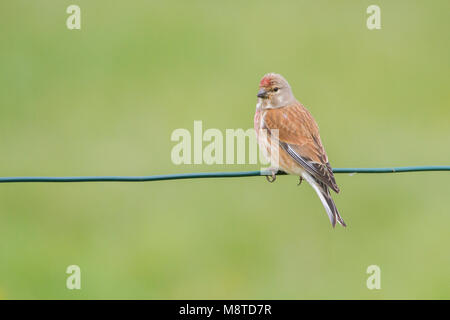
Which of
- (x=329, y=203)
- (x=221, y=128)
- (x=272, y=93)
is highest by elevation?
(x=272, y=93)

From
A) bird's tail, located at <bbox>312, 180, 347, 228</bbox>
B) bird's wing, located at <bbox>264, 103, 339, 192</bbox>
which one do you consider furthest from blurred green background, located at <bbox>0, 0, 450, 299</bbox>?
bird's wing, located at <bbox>264, 103, 339, 192</bbox>

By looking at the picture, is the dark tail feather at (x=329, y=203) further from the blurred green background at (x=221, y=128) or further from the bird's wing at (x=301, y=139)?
the blurred green background at (x=221, y=128)

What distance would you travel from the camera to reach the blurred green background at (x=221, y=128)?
9.33 meters

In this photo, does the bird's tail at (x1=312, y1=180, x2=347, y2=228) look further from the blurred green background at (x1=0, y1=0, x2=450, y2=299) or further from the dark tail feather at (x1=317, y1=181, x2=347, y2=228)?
the blurred green background at (x1=0, y1=0, x2=450, y2=299)

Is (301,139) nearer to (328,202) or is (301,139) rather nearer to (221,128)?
(328,202)

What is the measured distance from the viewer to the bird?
287 inches

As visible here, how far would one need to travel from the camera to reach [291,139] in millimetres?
7535

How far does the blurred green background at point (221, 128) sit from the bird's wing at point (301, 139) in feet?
6.37

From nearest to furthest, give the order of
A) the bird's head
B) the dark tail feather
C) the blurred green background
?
the dark tail feather, the bird's head, the blurred green background

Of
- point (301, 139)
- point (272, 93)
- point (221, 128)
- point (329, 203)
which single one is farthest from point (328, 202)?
point (221, 128)

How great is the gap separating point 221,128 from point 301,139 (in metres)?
3.50

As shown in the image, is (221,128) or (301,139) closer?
(301,139)

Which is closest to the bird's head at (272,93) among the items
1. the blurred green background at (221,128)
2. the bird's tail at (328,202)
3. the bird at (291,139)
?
the bird at (291,139)
